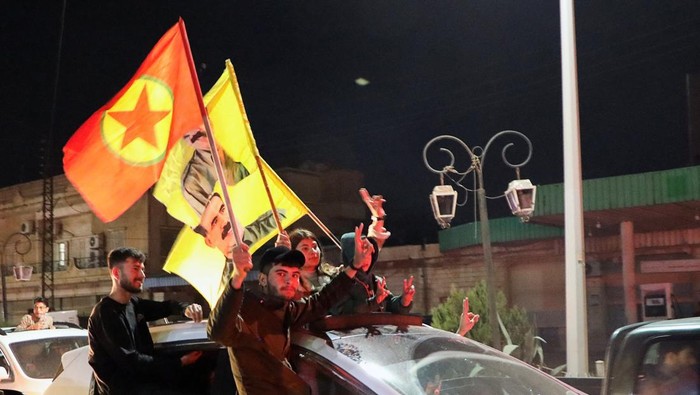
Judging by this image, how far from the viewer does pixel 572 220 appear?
846 centimetres

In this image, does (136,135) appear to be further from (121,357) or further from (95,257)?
(95,257)

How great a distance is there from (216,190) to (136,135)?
689 millimetres

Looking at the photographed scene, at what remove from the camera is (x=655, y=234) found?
1972cm

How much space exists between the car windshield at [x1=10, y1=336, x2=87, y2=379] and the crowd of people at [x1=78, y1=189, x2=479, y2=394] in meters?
3.41

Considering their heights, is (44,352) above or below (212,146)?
below

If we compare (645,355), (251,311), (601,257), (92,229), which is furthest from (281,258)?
(92,229)

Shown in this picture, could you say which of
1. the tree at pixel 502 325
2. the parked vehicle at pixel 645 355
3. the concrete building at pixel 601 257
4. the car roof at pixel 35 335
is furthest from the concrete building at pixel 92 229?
the parked vehicle at pixel 645 355

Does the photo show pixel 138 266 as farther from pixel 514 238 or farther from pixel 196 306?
pixel 514 238

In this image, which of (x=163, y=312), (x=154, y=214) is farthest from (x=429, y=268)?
(x=163, y=312)

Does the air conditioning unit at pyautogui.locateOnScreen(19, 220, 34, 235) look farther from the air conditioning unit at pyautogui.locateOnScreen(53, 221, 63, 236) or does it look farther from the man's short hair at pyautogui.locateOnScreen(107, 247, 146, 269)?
the man's short hair at pyautogui.locateOnScreen(107, 247, 146, 269)

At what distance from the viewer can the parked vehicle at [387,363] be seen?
3289 mm

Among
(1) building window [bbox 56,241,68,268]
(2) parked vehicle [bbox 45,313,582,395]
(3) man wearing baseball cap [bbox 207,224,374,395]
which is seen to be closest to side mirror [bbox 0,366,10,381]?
(2) parked vehicle [bbox 45,313,582,395]

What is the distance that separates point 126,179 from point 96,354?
106cm

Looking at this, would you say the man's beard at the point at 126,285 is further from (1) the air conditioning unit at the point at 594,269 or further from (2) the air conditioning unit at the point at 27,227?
(2) the air conditioning unit at the point at 27,227
